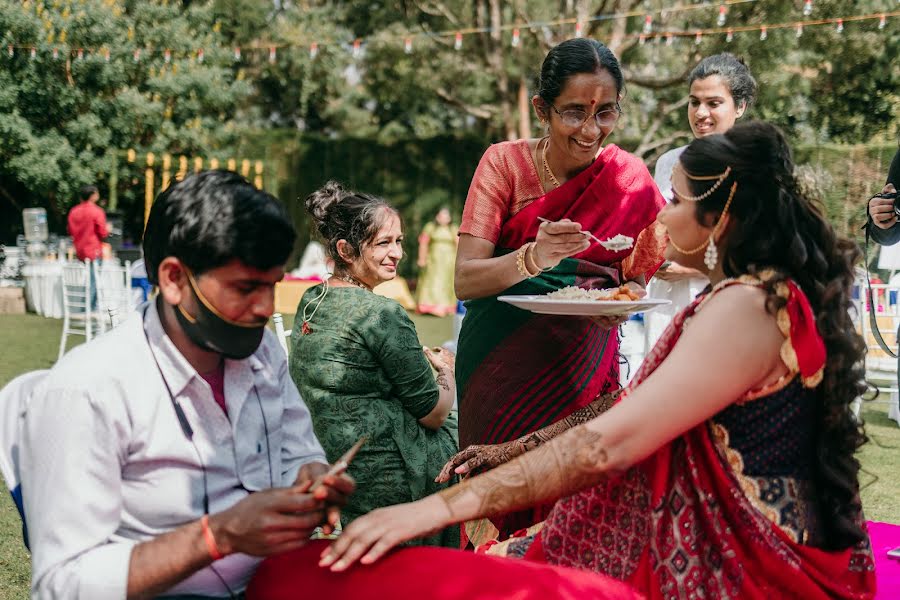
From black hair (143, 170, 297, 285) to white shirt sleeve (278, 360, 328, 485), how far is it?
0.43m

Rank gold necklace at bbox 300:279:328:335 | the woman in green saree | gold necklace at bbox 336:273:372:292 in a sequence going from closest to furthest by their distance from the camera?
1. the woman in green saree
2. gold necklace at bbox 300:279:328:335
3. gold necklace at bbox 336:273:372:292

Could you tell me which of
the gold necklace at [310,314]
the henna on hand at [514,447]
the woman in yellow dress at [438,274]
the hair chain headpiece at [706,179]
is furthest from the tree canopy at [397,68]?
the hair chain headpiece at [706,179]

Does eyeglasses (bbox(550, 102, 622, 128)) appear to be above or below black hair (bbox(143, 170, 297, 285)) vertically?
above

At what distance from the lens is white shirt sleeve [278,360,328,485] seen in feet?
6.93

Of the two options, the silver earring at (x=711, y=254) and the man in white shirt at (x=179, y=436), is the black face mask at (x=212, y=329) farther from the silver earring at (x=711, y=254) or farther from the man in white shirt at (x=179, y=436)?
the silver earring at (x=711, y=254)

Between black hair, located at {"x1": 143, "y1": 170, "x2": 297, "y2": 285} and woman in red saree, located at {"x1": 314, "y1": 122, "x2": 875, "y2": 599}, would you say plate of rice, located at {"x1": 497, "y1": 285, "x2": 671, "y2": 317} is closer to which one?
woman in red saree, located at {"x1": 314, "y1": 122, "x2": 875, "y2": 599}

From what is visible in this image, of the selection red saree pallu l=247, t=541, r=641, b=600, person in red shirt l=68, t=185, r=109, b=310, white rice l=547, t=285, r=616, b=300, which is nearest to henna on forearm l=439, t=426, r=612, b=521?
red saree pallu l=247, t=541, r=641, b=600

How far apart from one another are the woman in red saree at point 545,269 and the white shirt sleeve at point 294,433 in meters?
1.07

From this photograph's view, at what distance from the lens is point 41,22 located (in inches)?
699

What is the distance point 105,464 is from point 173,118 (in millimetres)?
19639

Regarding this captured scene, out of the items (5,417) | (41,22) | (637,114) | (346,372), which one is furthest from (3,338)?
(637,114)

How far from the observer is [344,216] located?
372 centimetres

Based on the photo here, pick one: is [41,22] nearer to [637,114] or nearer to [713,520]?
[637,114]

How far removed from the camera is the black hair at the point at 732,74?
4.09 m
